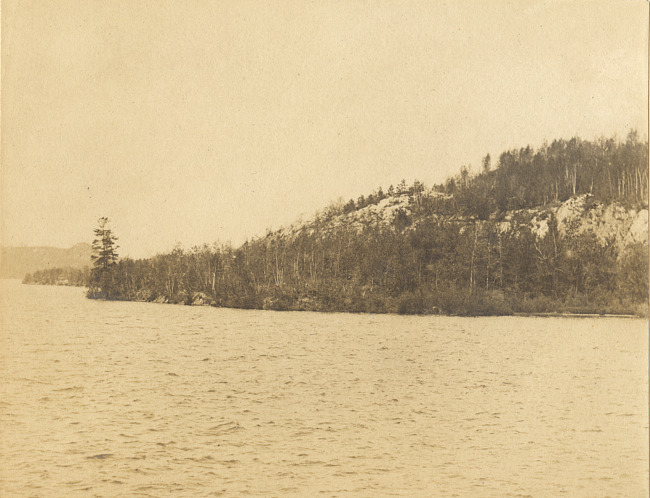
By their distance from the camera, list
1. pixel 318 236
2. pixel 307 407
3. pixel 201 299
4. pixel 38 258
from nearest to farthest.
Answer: pixel 38 258, pixel 307 407, pixel 318 236, pixel 201 299

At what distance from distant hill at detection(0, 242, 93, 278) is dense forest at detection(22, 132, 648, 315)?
0.56 ft

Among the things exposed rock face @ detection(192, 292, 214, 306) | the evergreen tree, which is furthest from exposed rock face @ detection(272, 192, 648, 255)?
the evergreen tree

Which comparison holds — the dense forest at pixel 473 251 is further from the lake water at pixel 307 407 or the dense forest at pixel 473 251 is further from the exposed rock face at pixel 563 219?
the lake water at pixel 307 407

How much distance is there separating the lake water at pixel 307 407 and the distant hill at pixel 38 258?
133mm

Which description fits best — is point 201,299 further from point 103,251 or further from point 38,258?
point 38,258

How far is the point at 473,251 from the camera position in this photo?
541cm

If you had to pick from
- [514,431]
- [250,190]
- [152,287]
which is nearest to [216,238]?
[250,190]

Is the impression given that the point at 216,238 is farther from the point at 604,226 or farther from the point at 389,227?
the point at 604,226

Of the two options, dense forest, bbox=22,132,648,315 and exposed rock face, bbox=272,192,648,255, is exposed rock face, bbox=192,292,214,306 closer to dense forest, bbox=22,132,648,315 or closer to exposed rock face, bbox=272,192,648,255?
dense forest, bbox=22,132,648,315

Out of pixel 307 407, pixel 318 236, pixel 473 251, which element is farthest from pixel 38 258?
pixel 473 251

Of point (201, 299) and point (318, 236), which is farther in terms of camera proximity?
point (201, 299)

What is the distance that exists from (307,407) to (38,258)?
7.46ft

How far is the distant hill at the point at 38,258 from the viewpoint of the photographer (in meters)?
3.50

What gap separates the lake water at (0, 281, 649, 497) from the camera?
344cm
